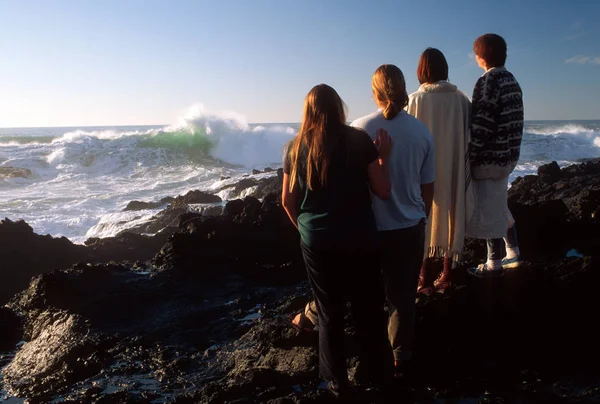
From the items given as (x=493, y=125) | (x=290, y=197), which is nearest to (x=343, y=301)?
(x=290, y=197)

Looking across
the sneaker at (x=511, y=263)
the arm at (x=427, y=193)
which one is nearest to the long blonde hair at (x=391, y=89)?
the arm at (x=427, y=193)

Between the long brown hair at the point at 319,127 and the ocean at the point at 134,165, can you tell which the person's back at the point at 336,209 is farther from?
the ocean at the point at 134,165

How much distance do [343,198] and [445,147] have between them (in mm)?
1082

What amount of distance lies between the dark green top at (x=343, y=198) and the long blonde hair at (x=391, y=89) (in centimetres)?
33

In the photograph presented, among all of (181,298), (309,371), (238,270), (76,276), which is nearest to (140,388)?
(309,371)

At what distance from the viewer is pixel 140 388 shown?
145 inches

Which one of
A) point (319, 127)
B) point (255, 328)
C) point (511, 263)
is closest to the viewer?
point (319, 127)

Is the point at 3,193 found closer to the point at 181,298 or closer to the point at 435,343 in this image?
the point at 181,298

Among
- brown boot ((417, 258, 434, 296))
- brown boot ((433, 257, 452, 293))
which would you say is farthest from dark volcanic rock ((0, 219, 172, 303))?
brown boot ((433, 257, 452, 293))

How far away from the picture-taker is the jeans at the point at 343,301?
2816mm

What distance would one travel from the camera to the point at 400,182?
304 cm

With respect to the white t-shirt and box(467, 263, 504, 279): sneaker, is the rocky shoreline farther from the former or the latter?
the white t-shirt

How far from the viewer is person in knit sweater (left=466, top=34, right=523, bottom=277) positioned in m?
3.45

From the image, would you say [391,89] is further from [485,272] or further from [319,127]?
[485,272]
